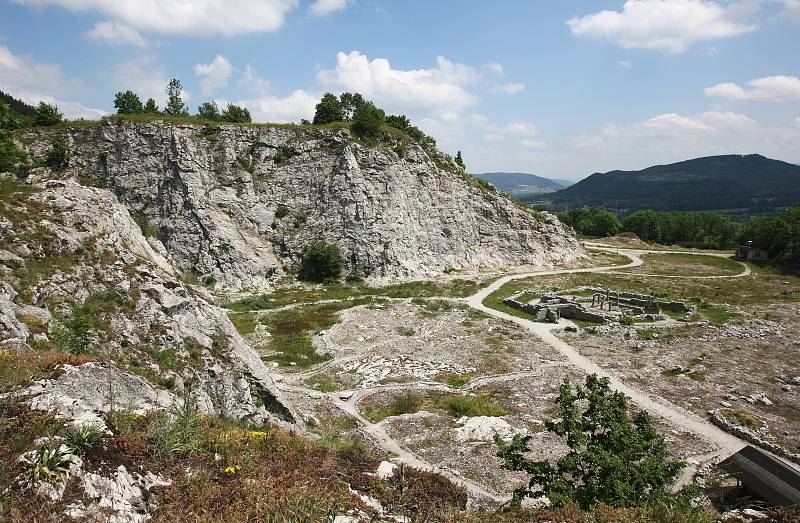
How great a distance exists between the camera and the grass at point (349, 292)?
5075cm

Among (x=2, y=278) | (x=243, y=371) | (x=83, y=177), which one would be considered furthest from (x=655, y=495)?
(x=83, y=177)

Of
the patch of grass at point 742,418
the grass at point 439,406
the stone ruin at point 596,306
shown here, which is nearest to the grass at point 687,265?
the stone ruin at point 596,306

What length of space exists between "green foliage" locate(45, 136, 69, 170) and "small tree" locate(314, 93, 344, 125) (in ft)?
121

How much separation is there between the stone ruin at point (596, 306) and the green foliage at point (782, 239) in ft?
141

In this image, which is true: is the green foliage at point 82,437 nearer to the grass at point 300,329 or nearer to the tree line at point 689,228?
the grass at point 300,329

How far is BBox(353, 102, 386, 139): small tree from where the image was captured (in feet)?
233

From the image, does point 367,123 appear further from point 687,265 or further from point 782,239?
point 782,239

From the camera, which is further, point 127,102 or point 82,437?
point 127,102

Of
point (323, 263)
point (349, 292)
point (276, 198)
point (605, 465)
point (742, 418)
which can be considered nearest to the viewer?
point (605, 465)

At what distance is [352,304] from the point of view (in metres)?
50.6

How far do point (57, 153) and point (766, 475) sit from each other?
7871 centimetres

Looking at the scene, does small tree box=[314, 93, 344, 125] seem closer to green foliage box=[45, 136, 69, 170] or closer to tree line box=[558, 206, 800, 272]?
green foliage box=[45, 136, 69, 170]

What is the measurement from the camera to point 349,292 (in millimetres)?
56781

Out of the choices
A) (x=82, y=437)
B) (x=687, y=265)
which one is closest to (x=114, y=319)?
(x=82, y=437)
